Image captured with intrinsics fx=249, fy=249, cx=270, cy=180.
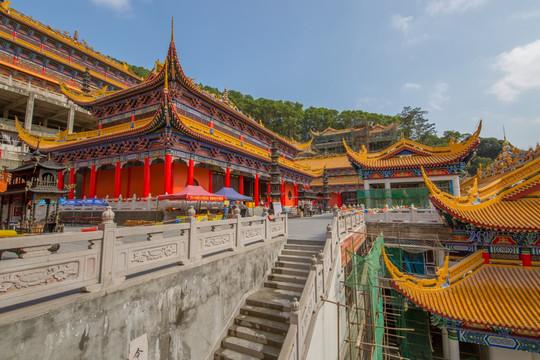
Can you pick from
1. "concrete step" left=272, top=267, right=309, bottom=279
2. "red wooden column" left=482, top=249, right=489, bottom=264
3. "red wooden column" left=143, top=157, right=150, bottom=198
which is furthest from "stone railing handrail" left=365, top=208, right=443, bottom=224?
"red wooden column" left=143, top=157, right=150, bottom=198

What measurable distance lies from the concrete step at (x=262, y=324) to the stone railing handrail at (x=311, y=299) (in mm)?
609

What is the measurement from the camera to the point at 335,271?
314 inches

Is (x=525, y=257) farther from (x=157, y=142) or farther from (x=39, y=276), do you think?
(x=157, y=142)

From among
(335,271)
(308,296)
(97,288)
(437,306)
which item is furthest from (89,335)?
(437,306)

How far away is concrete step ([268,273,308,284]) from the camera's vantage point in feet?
23.7

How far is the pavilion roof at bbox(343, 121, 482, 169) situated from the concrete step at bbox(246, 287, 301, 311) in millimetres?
14339

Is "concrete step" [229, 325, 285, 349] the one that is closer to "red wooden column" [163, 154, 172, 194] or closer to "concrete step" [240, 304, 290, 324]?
"concrete step" [240, 304, 290, 324]

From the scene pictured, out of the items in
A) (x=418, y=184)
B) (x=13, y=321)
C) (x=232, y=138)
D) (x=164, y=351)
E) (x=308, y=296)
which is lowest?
(x=164, y=351)

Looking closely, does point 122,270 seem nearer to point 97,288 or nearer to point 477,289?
point 97,288

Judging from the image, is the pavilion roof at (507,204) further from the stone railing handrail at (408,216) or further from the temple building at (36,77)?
the temple building at (36,77)

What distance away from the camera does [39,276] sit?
307cm

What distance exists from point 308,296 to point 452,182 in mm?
17425

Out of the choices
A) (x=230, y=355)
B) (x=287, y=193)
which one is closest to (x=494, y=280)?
(x=230, y=355)

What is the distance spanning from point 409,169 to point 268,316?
653 inches
